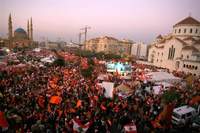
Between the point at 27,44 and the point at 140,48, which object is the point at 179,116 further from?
the point at 140,48

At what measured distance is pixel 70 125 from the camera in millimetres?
7758

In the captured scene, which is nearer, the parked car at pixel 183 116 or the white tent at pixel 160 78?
the parked car at pixel 183 116

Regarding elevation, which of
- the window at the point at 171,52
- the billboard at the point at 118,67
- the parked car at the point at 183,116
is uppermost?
the window at the point at 171,52

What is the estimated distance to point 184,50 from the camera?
112ft

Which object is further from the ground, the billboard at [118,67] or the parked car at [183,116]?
Result: the billboard at [118,67]

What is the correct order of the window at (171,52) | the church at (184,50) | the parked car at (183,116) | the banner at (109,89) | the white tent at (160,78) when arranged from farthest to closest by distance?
the window at (171,52), the church at (184,50), the white tent at (160,78), the banner at (109,89), the parked car at (183,116)

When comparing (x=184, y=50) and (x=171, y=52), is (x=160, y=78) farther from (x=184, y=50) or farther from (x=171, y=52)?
(x=171, y=52)

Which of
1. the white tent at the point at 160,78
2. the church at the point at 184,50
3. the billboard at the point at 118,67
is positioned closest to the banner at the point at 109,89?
the white tent at the point at 160,78

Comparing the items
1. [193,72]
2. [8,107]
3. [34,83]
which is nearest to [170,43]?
[193,72]

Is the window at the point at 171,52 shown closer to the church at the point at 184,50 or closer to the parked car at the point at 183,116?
the church at the point at 184,50

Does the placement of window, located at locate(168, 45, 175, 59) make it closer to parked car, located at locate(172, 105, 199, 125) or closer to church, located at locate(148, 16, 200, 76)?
church, located at locate(148, 16, 200, 76)

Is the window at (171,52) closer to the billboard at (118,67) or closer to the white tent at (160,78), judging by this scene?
the billboard at (118,67)

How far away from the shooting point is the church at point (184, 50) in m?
31.2

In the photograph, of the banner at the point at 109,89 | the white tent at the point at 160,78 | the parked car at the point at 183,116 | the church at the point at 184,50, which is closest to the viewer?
the parked car at the point at 183,116
